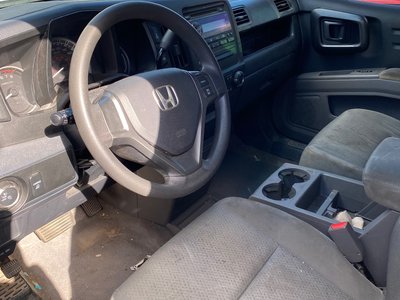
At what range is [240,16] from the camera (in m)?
1.97

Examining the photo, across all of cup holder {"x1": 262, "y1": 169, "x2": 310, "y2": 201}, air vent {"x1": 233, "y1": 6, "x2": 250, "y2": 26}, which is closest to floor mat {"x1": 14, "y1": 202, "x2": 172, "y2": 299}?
cup holder {"x1": 262, "y1": 169, "x2": 310, "y2": 201}

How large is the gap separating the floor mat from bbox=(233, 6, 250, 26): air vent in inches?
39.6

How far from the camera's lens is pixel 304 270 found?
37.2 inches

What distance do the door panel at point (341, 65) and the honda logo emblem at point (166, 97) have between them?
4.32 ft

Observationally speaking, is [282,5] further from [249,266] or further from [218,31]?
[249,266]

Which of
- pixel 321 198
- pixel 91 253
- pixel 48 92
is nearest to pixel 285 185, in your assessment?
pixel 321 198

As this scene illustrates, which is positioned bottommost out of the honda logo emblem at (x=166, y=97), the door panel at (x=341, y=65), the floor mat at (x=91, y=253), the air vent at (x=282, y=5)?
the floor mat at (x=91, y=253)

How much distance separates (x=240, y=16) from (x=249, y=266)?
135 cm

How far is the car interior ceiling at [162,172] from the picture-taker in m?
0.94

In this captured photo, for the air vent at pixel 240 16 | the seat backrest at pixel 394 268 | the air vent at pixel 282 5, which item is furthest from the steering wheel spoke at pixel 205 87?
the air vent at pixel 282 5

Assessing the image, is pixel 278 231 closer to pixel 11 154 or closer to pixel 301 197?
pixel 301 197

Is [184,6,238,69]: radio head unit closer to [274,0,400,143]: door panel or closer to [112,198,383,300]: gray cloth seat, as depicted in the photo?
[274,0,400,143]: door panel

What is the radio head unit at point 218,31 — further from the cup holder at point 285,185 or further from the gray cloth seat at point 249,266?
the gray cloth seat at point 249,266

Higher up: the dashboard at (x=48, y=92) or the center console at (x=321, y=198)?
the dashboard at (x=48, y=92)
